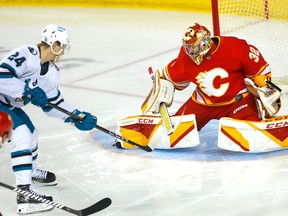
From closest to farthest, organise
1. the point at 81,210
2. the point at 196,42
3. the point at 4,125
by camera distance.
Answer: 1. the point at 4,125
2. the point at 81,210
3. the point at 196,42

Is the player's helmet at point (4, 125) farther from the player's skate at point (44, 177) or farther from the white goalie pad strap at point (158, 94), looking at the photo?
the white goalie pad strap at point (158, 94)

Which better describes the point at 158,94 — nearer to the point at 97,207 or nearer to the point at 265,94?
the point at 265,94

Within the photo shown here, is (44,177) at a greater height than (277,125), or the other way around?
(277,125)

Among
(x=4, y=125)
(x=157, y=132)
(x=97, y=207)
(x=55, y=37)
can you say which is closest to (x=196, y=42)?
(x=157, y=132)

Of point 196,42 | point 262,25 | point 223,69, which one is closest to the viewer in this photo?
point 196,42

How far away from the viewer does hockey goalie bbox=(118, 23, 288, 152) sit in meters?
3.71

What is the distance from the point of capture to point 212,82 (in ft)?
12.4

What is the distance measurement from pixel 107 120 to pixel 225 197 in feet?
4.19

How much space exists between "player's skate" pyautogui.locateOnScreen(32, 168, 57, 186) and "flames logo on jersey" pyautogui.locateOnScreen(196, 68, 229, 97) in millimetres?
836

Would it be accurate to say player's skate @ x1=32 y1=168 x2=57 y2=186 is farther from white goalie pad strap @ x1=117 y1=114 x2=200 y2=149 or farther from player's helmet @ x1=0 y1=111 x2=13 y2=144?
player's helmet @ x1=0 y1=111 x2=13 y2=144

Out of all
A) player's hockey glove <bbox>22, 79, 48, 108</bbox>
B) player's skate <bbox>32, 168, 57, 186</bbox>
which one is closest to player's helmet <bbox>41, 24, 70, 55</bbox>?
player's hockey glove <bbox>22, 79, 48, 108</bbox>

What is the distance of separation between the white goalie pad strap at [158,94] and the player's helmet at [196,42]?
0.76 feet

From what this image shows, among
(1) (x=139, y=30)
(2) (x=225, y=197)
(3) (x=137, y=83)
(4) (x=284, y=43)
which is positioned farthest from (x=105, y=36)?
(2) (x=225, y=197)

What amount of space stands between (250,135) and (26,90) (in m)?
1.11
